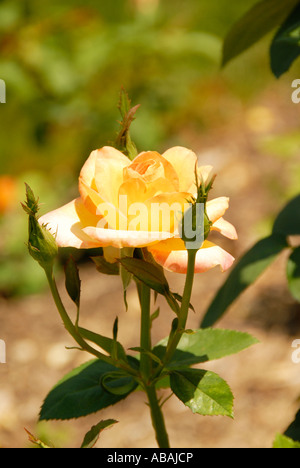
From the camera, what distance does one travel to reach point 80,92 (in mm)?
2174

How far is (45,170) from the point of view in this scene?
2.29 m

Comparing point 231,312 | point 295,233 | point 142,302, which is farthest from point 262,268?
point 231,312

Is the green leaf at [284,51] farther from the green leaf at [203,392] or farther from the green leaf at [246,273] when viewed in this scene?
the green leaf at [203,392]

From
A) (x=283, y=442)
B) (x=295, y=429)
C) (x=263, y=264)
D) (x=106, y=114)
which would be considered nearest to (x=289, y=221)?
(x=263, y=264)

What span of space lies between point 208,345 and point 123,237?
19cm

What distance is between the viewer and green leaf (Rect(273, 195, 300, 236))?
2.50 ft

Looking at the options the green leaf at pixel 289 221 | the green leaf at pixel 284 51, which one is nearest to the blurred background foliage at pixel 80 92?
the green leaf at pixel 289 221

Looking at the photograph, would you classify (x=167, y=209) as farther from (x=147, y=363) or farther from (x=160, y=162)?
(x=147, y=363)

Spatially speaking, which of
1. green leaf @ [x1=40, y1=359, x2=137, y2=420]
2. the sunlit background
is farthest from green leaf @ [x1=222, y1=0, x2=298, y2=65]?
the sunlit background

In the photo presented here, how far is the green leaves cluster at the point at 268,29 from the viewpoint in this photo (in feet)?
2.19

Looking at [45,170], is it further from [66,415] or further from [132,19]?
[66,415]

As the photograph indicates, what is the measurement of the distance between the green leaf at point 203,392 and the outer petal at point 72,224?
13 cm

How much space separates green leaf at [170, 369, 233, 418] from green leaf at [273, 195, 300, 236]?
33 cm

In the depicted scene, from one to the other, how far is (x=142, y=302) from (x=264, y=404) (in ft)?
2.90
